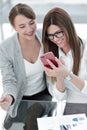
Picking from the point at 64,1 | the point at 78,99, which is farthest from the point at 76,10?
the point at 78,99

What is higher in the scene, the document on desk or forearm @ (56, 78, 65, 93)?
forearm @ (56, 78, 65, 93)

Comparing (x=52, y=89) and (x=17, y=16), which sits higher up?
(x=17, y=16)

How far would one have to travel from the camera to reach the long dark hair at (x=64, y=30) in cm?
137

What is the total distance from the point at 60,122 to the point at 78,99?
0.97 feet

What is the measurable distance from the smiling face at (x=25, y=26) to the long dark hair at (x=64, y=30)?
0.28 feet

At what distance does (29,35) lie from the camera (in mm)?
1499

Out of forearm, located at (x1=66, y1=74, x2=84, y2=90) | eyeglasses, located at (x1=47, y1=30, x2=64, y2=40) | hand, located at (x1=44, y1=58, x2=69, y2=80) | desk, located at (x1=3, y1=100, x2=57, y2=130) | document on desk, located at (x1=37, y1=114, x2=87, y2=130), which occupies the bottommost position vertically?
desk, located at (x1=3, y1=100, x2=57, y2=130)

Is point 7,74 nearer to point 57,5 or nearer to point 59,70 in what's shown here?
point 59,70

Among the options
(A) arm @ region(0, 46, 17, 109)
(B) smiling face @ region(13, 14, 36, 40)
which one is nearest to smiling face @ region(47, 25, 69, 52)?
(B) smiling face @ region(13, 14, 36, 40)

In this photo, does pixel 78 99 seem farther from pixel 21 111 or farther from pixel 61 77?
Result: pixel 21 111

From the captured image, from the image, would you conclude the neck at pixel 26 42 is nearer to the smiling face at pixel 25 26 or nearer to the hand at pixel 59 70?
the smiling face at pixel 25 26

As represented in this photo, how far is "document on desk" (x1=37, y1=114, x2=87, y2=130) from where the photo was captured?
1.19m

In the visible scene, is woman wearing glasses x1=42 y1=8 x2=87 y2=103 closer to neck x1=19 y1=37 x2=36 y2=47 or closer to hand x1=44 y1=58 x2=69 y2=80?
hand x1=44 y1=58 x2=69 y2=80

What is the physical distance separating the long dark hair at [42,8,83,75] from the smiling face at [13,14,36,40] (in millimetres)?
87
